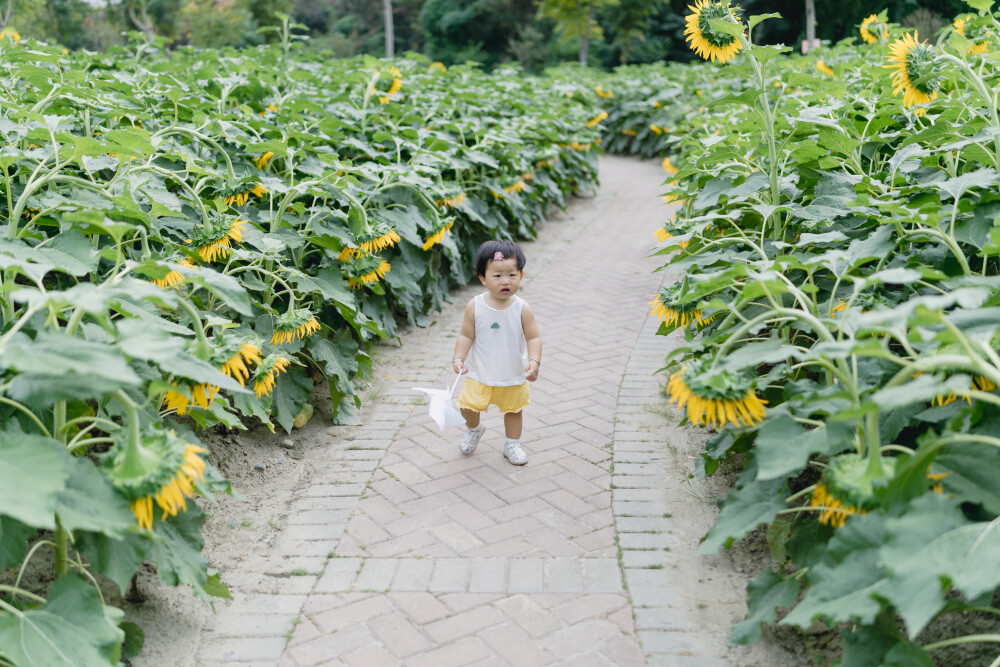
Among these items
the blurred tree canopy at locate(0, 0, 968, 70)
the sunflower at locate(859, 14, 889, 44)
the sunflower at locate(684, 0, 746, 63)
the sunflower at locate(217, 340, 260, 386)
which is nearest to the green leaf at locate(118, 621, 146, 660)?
the sunflower at locate(217, 340, 260, 386)

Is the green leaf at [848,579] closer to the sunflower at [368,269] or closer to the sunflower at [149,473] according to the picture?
the sunflower at [149,473]

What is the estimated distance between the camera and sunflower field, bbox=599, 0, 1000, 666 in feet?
5.83

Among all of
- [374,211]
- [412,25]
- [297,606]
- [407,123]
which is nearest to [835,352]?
[297,606]

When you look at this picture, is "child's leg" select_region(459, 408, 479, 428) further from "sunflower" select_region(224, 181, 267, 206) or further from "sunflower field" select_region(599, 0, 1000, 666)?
"sunflower" select_region(224, 181, 267, 206)

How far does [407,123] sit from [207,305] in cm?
309

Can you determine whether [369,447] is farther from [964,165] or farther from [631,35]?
[631,35]

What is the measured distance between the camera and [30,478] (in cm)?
183

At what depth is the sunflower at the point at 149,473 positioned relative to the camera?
201cm

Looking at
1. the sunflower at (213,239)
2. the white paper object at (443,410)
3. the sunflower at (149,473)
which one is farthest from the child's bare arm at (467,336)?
the sunflower at (149,473)

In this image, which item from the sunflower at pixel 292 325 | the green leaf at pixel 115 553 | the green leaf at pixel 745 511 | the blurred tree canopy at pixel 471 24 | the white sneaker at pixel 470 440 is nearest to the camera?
the green leaf at pixel 115 553

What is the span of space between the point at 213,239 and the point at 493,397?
145 centimetres

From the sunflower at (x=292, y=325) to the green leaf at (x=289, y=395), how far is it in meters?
0.48

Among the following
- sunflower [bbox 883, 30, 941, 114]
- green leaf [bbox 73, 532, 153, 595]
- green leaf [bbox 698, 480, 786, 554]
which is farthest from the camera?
sunflower [bbox 883, 30, 941, 114]

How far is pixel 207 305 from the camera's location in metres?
3.73
